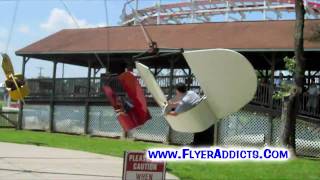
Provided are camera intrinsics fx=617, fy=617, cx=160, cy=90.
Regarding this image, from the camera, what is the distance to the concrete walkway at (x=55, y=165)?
42.4 feet

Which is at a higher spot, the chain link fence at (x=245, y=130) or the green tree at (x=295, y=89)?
the green tree at (x=295, y=89)

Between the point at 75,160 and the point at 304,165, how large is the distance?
641cm

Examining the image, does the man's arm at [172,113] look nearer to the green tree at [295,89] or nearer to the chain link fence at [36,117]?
the green tree at [295,89]

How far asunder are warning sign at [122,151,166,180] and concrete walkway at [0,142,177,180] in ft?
11.3

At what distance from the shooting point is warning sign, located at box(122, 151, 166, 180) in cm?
932

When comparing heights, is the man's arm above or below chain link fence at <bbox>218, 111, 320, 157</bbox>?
above

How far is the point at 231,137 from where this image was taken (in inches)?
995

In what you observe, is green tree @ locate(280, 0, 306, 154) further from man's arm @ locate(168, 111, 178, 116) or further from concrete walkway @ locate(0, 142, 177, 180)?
man's arm @ locate(168, 111, 178, 116)

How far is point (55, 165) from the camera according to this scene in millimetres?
14750

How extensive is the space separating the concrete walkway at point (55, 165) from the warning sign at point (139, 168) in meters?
3.45

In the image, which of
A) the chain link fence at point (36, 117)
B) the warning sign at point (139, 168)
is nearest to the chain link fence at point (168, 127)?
the chain link fence at point (36, 117)

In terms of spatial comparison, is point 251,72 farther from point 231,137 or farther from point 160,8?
point 160,8

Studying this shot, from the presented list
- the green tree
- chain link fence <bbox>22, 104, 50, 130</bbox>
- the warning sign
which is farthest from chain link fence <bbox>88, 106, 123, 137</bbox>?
the warning sign

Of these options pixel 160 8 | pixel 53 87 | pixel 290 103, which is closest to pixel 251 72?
pixel 290 103
